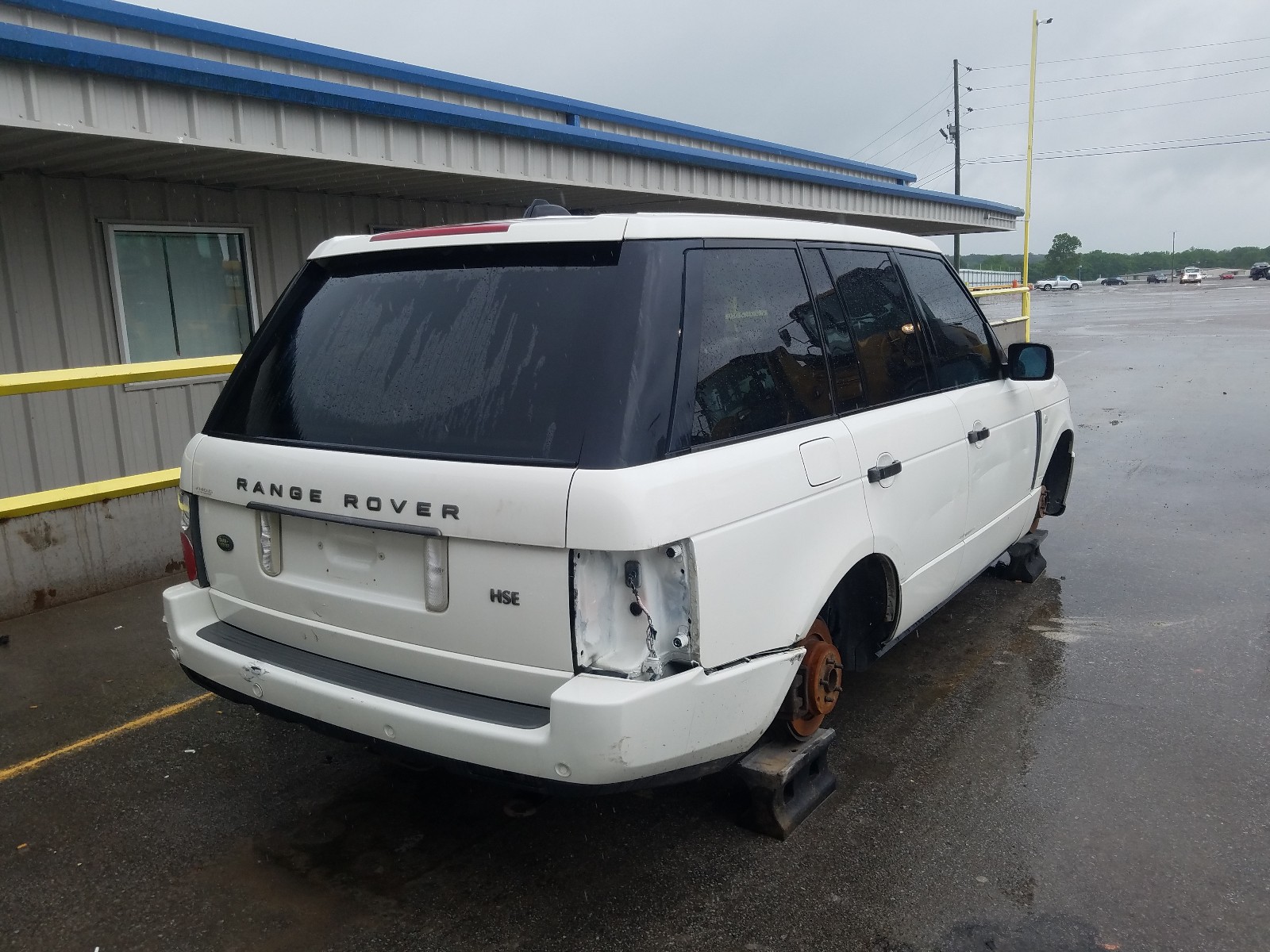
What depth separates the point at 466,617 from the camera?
261 centimetres

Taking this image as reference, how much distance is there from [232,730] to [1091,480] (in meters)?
7.31

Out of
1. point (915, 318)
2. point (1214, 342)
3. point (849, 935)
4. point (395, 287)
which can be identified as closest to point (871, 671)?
point (915, 318)

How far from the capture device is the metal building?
5.81 m

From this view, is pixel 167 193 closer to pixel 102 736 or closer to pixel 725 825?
pixel 102 736

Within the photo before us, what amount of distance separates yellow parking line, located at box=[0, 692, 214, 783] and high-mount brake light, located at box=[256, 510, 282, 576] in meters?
1.62

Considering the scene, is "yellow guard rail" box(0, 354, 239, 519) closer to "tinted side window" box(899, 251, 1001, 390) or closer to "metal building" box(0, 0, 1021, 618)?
"metal building" box(0, 0, 1021, 618)

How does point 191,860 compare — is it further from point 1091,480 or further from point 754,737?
point 1091,480

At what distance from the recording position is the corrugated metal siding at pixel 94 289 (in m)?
5.95

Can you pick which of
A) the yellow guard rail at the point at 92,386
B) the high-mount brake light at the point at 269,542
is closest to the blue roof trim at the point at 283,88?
the yellow guard rail at the point at 92,386

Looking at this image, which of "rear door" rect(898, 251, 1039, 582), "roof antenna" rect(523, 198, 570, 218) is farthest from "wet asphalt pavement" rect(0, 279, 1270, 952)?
"roof antenna" rect(523, 198, 570, 218)

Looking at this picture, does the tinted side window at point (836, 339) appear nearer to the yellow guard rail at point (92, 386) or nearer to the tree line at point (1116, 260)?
the yellow guard rail at point (92, 386)

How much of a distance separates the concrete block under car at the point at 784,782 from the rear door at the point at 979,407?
1.40 meters

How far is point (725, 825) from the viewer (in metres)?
3.27

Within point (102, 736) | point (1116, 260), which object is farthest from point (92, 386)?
point (1116, 260)
